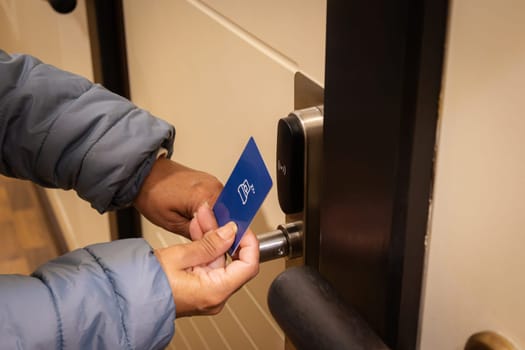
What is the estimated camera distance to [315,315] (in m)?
0.54

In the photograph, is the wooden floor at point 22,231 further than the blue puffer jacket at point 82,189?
Yes

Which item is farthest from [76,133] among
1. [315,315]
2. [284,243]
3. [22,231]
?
[22,231]

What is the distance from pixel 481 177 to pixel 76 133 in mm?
537

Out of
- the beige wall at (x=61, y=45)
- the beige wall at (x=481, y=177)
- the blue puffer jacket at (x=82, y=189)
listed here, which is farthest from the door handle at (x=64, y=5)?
the beige wall at (x=481, y=177)

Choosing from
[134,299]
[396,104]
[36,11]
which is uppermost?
[396,104]

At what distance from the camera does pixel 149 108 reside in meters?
1.18

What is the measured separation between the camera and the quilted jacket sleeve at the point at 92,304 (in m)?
0.60

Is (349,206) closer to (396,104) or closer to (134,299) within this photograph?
(396,104)

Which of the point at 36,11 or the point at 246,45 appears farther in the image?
the point at 36,11

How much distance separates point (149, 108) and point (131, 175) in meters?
0.40

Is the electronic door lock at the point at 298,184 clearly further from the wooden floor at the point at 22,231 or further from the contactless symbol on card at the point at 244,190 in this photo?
the wooden floor at the point at 22,231

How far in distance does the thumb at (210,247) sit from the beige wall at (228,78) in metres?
0.14

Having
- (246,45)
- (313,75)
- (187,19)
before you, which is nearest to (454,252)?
(313,75)

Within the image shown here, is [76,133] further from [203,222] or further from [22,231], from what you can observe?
[22,231]
